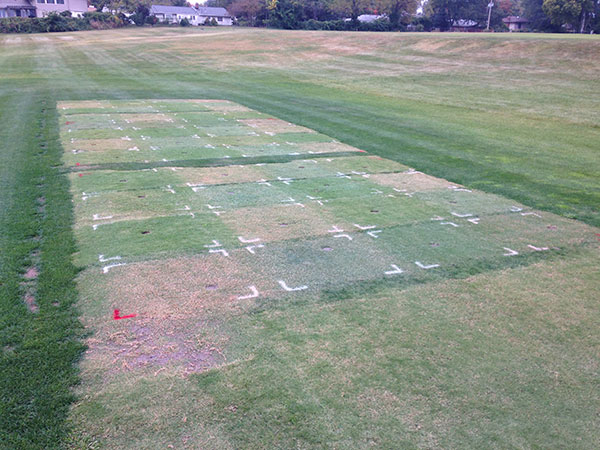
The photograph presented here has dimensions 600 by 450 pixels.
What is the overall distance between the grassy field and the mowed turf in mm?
25

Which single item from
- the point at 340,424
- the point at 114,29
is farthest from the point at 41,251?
the point at 114,29

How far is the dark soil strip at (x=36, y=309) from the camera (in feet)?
12.2

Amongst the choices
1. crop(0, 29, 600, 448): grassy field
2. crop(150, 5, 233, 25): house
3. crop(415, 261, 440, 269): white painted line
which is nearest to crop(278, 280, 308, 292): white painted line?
crop(0, 29, 600, 448): grassy field

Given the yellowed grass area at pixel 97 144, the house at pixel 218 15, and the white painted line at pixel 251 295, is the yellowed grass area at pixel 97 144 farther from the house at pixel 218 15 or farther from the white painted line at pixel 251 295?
the house at pixel 218 15

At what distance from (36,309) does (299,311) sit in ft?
8.58

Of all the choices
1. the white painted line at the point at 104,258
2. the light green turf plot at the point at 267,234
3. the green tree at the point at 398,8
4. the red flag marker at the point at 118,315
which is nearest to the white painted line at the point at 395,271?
the light green turf plot at the point at 267,234

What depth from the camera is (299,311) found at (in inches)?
205

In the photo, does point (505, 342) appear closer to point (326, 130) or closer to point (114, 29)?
point (326, 130)

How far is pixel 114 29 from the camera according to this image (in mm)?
68000

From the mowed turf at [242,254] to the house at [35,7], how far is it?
252 feet

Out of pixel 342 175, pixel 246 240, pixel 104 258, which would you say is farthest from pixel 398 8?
pixel 104 258

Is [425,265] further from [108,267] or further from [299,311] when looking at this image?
[108,267]

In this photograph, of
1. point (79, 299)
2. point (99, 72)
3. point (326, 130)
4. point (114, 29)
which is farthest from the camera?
point (114, 29)

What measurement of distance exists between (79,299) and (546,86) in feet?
→ 77.1
